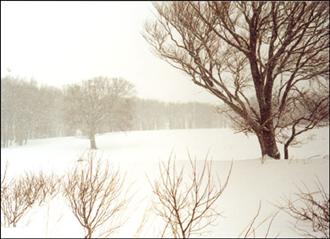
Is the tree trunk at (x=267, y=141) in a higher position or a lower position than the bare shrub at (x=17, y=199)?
higher

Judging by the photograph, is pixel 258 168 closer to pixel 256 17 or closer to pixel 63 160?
pixel 256 17

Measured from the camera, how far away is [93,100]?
4.58 meters

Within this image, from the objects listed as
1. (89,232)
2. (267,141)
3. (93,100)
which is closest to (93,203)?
(89,232)

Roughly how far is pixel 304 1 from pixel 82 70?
3.48 metres

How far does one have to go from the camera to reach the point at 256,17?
13.1 feet

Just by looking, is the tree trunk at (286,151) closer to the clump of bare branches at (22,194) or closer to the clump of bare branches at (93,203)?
the clump of bare branches at (93,203)

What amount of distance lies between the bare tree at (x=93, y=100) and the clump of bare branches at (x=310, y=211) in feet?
9.38

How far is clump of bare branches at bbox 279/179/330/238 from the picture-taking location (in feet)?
9.79


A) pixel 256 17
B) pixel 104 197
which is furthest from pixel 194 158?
pixel 256 17

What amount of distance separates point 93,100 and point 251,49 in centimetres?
256

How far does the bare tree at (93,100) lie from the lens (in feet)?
14.8

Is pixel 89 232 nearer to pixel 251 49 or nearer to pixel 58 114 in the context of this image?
pixel 58 114

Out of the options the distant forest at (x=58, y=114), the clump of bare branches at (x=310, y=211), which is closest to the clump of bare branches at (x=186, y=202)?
the clump of bare branches at (x=310, y=211)

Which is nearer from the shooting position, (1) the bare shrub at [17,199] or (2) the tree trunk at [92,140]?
(1) the bare shrub at [17,199]
